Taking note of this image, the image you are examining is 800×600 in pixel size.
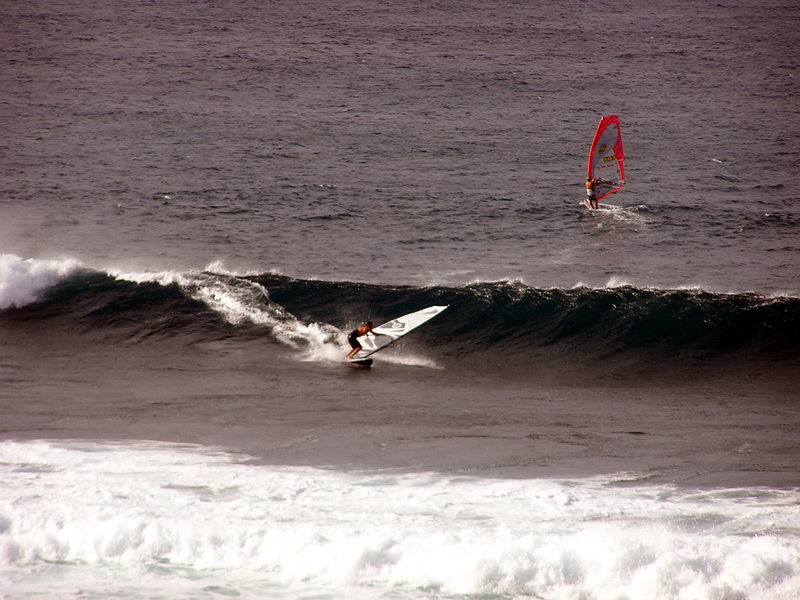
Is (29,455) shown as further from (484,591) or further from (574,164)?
(574,164)

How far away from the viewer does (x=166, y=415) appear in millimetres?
18062

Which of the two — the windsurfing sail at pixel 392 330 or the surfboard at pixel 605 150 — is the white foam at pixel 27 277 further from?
the surfboard at pixel 605 150

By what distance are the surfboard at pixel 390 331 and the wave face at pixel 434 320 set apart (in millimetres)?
567

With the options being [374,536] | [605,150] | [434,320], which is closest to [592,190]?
[605,150]

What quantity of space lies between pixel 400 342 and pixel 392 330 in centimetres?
84

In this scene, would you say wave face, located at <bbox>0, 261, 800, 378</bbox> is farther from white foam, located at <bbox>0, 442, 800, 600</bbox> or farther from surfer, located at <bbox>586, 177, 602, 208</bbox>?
surfer, located at <bbox>586, 177, 602, 208</bbox>

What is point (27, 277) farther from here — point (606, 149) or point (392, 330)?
point (606, 149)

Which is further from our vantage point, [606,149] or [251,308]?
[606,149]

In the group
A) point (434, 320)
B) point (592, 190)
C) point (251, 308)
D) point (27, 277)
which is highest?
point (592, 190)

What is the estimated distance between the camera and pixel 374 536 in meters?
13.5

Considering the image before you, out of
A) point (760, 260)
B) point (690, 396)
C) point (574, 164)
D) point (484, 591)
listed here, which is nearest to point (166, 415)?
point (484, 591)

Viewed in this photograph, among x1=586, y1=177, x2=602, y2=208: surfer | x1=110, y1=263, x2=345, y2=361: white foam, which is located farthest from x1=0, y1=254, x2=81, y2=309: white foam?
x1=586, y1=177, x2=602, y2=208: surfer

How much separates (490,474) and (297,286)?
11.8 meters

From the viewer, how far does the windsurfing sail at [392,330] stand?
2097 cm
